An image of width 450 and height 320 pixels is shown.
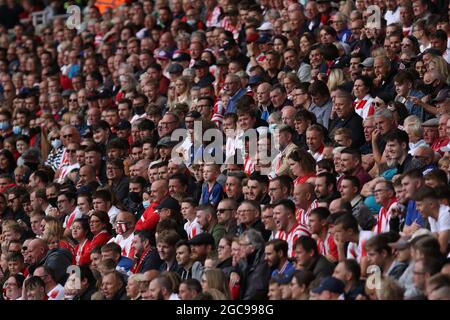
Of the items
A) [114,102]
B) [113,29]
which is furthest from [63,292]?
[113,29]

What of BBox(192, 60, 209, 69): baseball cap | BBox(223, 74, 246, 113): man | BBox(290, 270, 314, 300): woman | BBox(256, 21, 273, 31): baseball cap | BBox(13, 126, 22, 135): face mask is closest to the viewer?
BBox(290, 270, 314, 300): woman

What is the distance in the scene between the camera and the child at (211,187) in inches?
546

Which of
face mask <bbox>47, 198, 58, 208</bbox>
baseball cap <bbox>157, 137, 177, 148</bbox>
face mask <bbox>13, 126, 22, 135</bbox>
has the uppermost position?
baseball cap <bbox>157, 137, 177, 148</bbox>

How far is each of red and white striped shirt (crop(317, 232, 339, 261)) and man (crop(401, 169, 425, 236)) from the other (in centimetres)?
61

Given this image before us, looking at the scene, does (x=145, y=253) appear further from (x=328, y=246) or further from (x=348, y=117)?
(x=348, y=117)

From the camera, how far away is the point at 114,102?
1866cm

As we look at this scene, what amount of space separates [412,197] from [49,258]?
13.9 feet

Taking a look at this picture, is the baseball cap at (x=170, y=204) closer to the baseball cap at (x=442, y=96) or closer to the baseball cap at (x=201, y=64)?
the baseball cap at (x=442, y=96)

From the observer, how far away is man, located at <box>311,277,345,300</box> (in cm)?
1032

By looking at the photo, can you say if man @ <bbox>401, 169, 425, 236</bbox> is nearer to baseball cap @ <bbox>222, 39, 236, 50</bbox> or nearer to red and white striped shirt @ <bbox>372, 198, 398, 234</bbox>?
red and white striped shirt @ <bbox>372, 198, 398, 234</bbox>

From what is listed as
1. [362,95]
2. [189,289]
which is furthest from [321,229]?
[362,95]

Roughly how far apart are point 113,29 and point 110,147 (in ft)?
17.5

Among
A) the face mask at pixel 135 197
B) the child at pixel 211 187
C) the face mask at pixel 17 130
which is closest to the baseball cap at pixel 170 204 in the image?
the child at pixel 211 187

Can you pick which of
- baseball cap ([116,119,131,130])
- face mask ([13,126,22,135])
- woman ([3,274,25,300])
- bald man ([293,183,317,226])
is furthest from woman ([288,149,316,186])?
face mask ([13,126,22,135])
